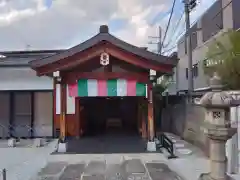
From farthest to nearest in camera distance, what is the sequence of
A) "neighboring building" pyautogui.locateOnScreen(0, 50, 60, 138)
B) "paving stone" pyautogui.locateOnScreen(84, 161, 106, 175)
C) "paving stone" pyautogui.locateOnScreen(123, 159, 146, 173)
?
"neighboring building" pyautogui.locateOnScreen(0, 50, 60, 138), "paving stone" pyautogui.locateOnScreen(123, 159, 146, 173), "paving stone" pyautogui.locateOnScreen(84, 161, 106, 175)

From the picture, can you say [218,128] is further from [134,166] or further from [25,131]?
[25,131]

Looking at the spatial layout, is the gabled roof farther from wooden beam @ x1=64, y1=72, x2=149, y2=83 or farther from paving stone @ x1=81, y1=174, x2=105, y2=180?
paving stone @ x1=81, y1=174, x2=105, y2=180

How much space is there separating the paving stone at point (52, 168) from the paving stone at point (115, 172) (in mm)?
1461

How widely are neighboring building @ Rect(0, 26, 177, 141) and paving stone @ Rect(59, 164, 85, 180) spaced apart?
2.37m

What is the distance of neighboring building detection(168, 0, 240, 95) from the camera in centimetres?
1642

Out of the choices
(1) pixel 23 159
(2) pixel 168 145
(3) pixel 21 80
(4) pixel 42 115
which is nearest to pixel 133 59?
(2) pixel 168 145

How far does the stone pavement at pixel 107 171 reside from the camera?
7.12 m

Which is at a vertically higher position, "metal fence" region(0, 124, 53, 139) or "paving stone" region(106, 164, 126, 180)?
"metal fence" region(0, 124, 53, 139)

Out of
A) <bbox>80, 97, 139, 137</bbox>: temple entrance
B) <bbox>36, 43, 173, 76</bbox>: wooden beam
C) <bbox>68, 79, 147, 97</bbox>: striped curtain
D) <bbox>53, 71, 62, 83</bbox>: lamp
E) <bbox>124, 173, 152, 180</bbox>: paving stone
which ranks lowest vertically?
<bbox>124, 173, 152, 180</bbox>: paving stone

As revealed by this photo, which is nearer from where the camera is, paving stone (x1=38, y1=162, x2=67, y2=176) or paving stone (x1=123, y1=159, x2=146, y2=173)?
paving stone (x1=38, y1=162, x2=67, y2=176)

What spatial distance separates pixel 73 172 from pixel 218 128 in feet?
14.9

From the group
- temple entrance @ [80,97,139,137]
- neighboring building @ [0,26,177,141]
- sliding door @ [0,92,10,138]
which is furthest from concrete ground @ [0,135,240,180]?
temple entrance @ [80,97,139,137]

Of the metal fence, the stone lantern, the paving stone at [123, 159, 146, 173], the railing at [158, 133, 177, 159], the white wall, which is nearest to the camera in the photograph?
the stone lantern

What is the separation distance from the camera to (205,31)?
2170 centimetres
